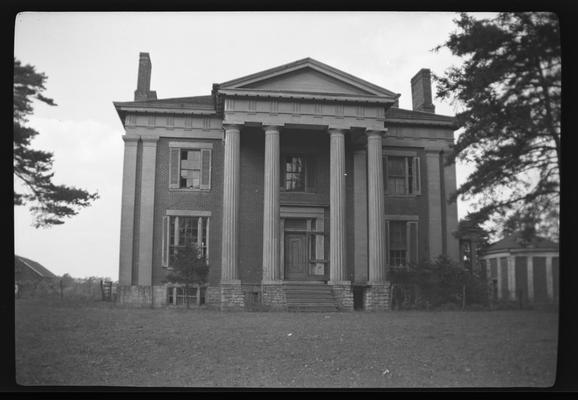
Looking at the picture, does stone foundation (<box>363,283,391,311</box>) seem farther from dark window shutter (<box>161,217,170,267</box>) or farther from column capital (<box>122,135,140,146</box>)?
column capital (<box>122,135,140,146</box>)

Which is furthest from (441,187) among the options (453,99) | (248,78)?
(248,78)

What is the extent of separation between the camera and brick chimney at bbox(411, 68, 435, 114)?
333 inches

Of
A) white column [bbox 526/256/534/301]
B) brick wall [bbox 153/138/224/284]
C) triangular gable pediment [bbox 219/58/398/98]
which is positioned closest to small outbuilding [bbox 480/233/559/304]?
white column [bbox 526/256/534/301]

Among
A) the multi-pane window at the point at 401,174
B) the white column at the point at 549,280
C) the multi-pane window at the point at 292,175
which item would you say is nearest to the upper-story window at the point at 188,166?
the multi-pane window at the point at 292,175

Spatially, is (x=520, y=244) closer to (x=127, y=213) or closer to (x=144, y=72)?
(x=144, y=72)

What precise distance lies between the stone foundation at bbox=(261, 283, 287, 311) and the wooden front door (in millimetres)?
1292

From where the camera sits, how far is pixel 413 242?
1118cm

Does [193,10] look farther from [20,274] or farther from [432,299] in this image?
[432,299]

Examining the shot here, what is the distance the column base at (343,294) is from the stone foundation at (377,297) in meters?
0.38

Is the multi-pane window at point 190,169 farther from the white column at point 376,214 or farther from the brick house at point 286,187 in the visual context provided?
the white column at point 376,214

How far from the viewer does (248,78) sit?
12094 millimetres

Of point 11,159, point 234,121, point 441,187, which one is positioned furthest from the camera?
point 234,121

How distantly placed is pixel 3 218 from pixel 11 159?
2.36 feet

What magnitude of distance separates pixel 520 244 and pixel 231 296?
591 cm
